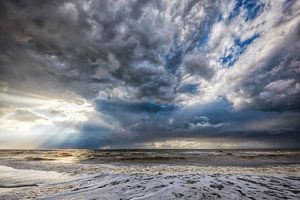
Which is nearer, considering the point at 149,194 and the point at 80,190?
the point at 149,194

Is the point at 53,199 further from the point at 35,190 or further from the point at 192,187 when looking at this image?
the point at 192,187

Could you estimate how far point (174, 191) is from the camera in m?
10.2

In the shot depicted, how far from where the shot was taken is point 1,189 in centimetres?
1091

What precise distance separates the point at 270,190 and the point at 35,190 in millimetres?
14127

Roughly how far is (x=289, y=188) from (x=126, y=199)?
33.4ft

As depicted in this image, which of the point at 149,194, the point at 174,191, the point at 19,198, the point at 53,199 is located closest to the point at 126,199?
the point at 149,194

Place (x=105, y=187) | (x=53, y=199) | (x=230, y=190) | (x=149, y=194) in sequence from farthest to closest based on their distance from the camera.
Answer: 1. (x=105, y=187)
2. (x=230, y=190)
3. (x=149, y=194)
4. (x=53, y=199)

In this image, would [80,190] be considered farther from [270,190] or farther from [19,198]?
[270,190]

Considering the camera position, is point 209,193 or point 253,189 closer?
point 209,193

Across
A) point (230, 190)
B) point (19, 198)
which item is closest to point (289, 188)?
point (230, 190)

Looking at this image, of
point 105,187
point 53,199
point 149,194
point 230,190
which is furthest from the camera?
point 105,187

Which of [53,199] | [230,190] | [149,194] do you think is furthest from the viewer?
[230,190]

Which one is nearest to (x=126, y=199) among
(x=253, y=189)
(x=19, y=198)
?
(x=19, y=198)

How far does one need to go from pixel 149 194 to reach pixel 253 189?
6.48 meters
